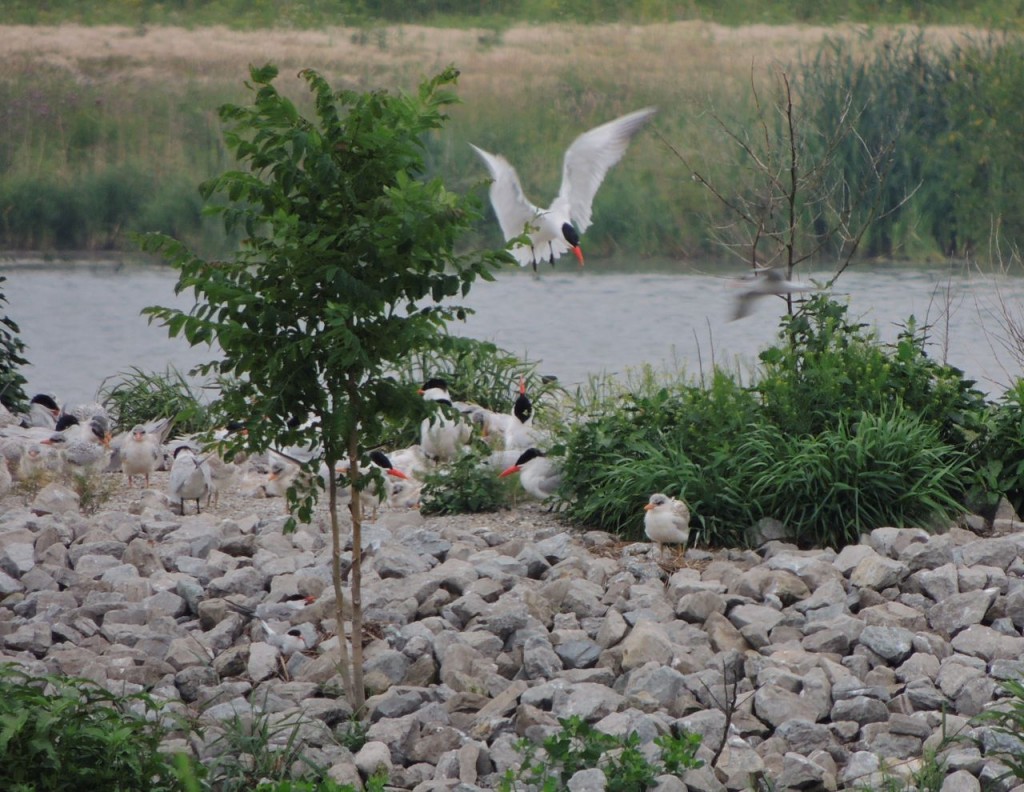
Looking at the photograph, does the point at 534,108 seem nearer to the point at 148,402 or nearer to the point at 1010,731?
the point at 148,402

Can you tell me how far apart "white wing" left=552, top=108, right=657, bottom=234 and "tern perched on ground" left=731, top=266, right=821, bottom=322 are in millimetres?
2753

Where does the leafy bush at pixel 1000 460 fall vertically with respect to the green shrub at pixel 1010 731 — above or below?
above

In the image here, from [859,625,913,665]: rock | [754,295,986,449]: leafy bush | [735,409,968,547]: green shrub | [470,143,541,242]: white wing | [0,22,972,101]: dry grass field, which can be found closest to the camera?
[859,625,913,665]: rock

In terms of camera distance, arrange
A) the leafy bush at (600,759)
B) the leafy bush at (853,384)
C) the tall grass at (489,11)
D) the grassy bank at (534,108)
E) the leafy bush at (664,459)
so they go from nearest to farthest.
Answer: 1. the leafy bush at (600,759)
2. the leafy bush at (664,459)
3. the leafy bush at (853,384)
4. the grassy bank at (534,108)
5. the tall grass at (489,11)

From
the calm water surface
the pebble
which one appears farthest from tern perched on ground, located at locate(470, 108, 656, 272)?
the pebble

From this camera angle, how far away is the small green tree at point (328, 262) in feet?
10.9

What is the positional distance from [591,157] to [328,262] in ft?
18.8

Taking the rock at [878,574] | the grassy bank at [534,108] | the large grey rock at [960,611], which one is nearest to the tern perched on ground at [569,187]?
the rock at [878,574]

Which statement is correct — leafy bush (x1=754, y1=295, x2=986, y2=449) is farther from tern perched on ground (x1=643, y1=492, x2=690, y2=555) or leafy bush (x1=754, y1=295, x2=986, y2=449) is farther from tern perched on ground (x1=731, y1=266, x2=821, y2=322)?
tern perched on ground (x1=643, y1=492, x2=690, y2=555)

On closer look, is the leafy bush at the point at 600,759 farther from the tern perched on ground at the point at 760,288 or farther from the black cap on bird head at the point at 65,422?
the black cap on bird head at the point at 65,422

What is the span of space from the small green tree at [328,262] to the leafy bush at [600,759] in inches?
27.1

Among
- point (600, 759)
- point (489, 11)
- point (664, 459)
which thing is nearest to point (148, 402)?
point (664, 459)

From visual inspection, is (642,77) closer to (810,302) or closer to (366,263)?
(810,302)

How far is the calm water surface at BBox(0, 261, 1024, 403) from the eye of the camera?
13.9 meters
